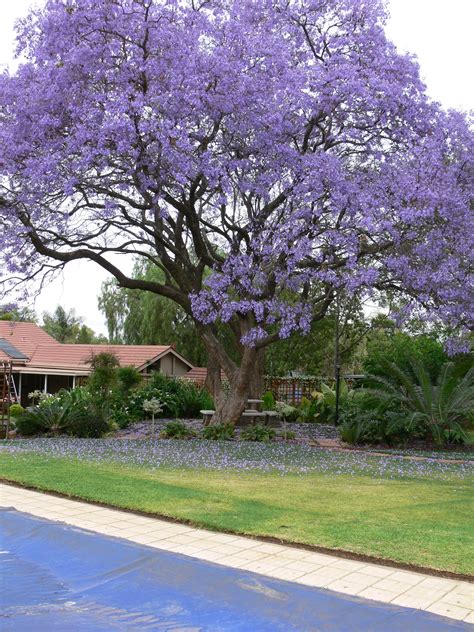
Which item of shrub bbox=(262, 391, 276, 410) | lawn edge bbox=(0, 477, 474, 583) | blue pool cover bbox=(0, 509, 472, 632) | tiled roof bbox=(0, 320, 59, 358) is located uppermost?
tiled roof bbox=(0, 320, 59, 358)

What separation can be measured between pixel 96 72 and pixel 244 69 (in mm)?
3192

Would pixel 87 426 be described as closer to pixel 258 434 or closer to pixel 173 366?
pixel 258 434

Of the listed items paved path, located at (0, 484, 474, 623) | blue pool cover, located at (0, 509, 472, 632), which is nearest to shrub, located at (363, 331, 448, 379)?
paved path, located at (0, 484, 474, 623)

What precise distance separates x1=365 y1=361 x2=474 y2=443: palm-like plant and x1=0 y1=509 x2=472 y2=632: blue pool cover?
35.7 ft

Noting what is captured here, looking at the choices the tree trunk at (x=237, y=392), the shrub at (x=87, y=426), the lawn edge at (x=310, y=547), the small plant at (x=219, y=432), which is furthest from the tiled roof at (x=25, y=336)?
the lawn edge at (x=310, y=547)

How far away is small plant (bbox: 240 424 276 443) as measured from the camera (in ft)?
55.5

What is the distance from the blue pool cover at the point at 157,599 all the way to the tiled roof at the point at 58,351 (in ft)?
93.1

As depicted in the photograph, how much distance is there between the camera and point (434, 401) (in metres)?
16.5

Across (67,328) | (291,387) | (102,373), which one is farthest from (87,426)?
(67,328)

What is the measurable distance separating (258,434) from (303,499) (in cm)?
816

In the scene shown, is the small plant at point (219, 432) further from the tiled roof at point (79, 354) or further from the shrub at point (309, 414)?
the tiled roof at point (79, 354)

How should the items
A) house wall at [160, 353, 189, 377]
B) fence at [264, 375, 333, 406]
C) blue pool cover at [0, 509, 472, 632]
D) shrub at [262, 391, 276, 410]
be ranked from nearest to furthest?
blue pool cover at [0, 509, 472, 632] → shrub at [262, 391, 276, 410] → fence at [264, 375, 333, 406] → house wall at [160, 353, 189, 377]

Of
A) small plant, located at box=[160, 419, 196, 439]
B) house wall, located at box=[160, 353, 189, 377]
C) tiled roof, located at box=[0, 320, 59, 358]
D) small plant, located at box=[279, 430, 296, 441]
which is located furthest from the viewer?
tiled roof, located at box=[0, 320, 59, 358]

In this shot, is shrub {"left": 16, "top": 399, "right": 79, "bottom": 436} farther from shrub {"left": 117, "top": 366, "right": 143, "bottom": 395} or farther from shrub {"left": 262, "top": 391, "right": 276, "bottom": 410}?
shrub {"left": 262, "top": 391, "right": 276, "bottom": 410}
